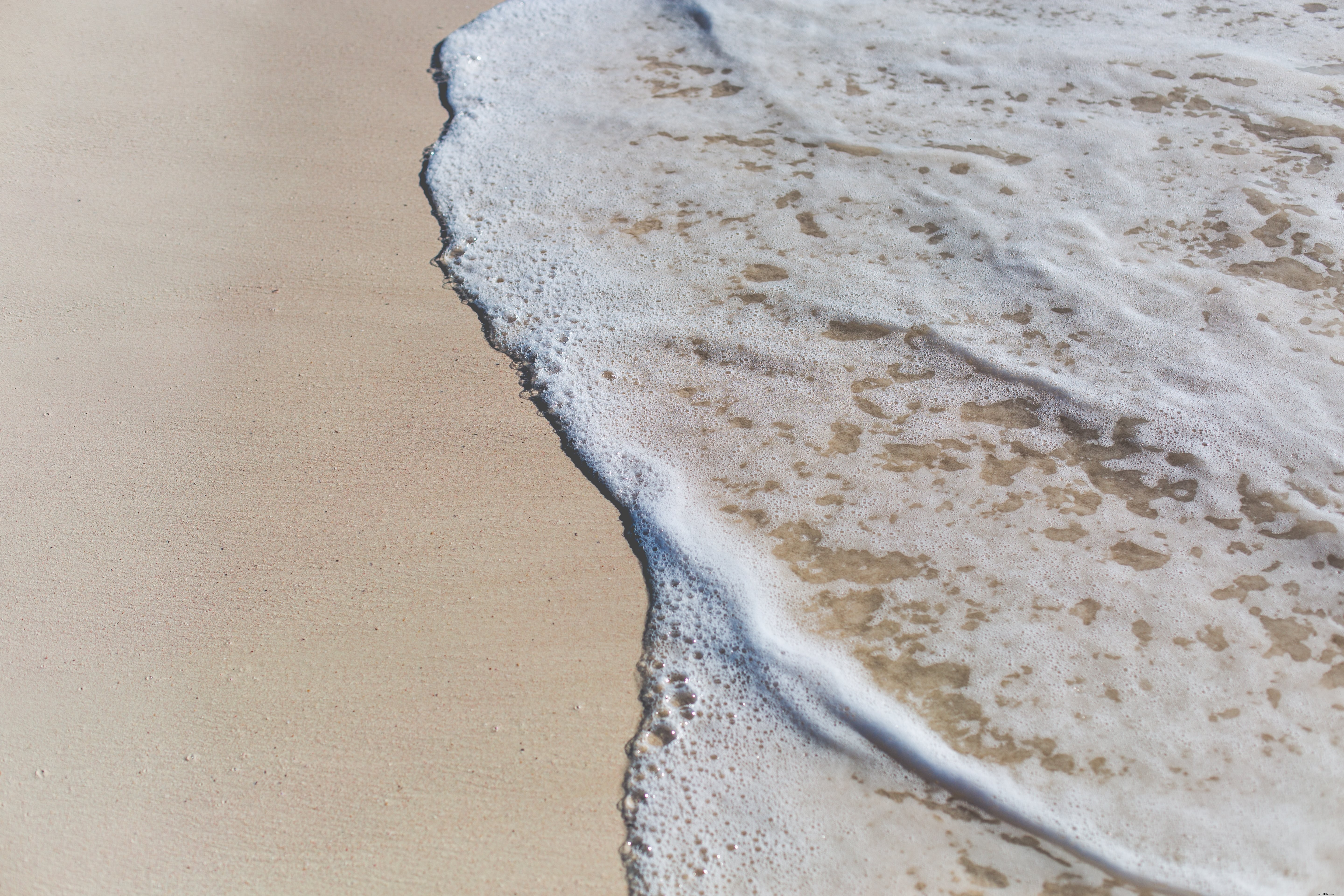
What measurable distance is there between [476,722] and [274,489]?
932mm

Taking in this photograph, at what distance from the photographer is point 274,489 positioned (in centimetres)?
255

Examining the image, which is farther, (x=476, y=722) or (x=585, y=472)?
(x=585, y=472)

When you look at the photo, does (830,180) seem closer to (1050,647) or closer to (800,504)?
(800,504)

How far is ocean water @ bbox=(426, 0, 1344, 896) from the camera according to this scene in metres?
1.99

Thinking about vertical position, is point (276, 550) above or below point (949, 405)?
below

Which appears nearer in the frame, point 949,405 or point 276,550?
point 276,550

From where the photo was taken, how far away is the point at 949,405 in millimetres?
2842

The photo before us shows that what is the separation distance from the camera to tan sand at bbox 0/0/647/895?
1.95 metres

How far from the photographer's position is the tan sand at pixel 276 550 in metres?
1.95

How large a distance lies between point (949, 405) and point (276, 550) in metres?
1.94

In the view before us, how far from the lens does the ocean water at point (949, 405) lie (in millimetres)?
1991

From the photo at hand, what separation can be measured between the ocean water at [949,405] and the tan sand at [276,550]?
191 millimetres

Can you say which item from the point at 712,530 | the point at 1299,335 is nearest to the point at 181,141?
the point at 712,530

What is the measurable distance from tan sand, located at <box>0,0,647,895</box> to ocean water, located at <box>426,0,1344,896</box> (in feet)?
0.63
